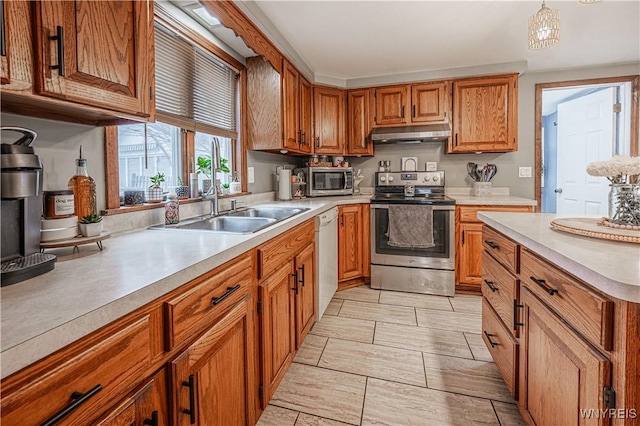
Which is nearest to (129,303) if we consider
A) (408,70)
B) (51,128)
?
(51,128)

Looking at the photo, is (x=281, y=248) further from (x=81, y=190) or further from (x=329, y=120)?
(x=329, y=120)

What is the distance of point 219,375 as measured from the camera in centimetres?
104

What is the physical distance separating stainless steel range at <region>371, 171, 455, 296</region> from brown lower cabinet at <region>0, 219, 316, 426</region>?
1648 mm

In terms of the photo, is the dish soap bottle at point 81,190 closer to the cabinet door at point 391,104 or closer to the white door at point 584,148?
the cabinet door at point 391,104

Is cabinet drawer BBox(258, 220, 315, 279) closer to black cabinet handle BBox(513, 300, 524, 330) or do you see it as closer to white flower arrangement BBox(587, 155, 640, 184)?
black cabinet handle BBox(513, 300, 524, 330)

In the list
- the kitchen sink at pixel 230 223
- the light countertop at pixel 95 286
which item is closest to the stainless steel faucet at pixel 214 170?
the kitchen sink at pixel 230 223

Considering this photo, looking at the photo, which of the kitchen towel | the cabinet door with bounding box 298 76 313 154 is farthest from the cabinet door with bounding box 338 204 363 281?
the cabinet door with bounding box 298 76 313 154

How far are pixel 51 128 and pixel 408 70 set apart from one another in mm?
3203

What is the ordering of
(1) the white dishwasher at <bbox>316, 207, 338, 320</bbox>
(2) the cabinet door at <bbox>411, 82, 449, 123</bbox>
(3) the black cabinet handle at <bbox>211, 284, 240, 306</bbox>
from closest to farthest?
(3) the black cabinet handle at <bbox>211, 284, 240, 306</bbox>, (1) the white dishwasher at <bbox>316, 207, 338, 320</bbox>, (2) the cabinet door at <bbox>411, 82, 449, 123</bbox>

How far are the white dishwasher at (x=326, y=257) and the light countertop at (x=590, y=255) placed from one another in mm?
1261

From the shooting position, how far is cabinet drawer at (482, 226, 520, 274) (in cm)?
136

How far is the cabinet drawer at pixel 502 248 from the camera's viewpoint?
136cm

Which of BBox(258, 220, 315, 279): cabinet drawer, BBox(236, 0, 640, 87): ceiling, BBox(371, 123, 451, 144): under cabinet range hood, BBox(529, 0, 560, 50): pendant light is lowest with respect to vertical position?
BBox(258, 220, 315, 279): cabinet drawer

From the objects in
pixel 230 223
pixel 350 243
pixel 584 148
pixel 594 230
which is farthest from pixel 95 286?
pixel 584 148
